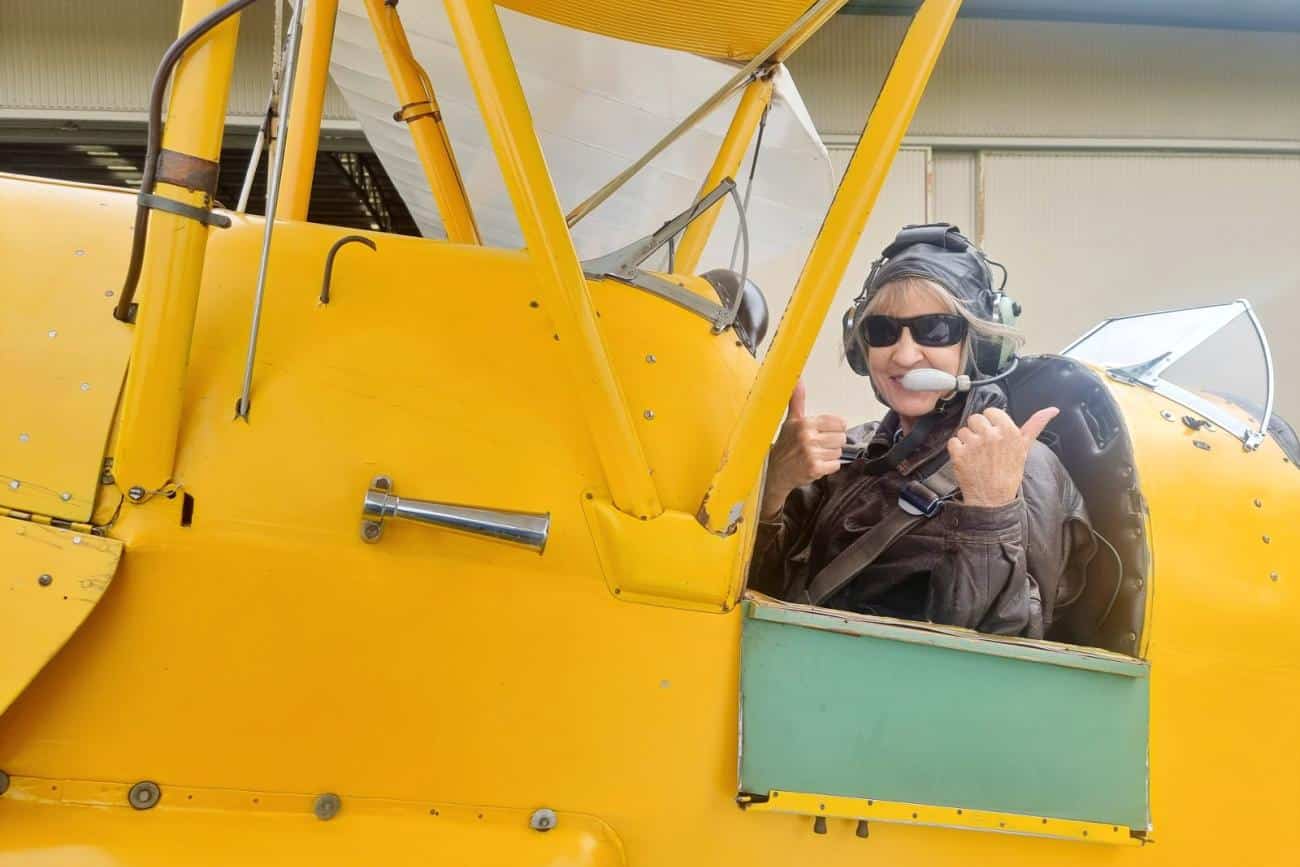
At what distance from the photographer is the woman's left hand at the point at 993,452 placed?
1.29 meters

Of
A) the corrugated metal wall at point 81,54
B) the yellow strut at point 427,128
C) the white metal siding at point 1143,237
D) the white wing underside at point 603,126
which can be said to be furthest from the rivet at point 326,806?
the white metal siding at point 1143,237

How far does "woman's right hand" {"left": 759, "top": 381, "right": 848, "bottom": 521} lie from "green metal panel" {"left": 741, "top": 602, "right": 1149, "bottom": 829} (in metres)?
0.29

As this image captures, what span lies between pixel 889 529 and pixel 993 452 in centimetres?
26

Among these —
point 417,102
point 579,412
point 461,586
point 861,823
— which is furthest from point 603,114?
point 861,823

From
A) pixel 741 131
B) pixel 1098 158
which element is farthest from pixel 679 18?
pixel 1098 158

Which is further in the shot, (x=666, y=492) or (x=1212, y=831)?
(x=1212, y=831)

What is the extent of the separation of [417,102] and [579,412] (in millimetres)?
1285

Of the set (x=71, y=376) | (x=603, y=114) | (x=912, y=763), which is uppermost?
(x=603, y=114)

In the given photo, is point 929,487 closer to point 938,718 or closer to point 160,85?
point 938,718

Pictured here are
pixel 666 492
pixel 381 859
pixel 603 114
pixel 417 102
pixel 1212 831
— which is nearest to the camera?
pixel 381 859

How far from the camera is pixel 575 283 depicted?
3.62 feet

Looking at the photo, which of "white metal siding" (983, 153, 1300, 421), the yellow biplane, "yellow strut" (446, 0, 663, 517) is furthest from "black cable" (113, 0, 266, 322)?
"white metal siding" (983, 153, 1300, 421)

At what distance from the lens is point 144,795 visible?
1.04m

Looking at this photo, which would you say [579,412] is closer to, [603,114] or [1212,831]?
[1212,831]
